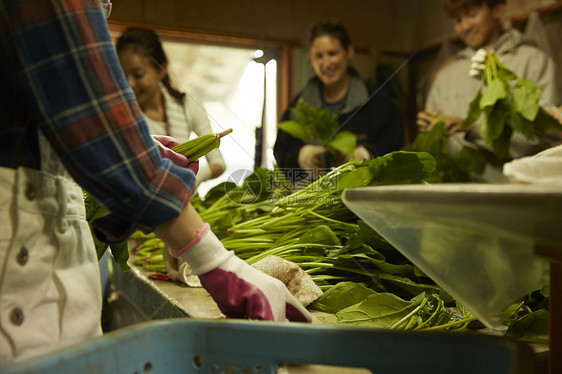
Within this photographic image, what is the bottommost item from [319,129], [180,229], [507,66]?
[180,229]

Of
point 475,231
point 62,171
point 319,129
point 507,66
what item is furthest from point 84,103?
point 507,66

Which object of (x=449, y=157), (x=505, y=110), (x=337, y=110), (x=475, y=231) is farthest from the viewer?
(x=449, y=157)

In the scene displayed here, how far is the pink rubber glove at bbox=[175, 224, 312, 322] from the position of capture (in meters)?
0.57

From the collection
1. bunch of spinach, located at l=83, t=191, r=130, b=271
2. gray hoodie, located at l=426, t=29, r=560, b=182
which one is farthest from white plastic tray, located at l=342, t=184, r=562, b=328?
gray hoodie, located at l=426, t=29, r=560, b=182

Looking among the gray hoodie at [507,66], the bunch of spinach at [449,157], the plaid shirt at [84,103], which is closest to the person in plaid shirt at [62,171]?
the plaid shirt at [84,103]

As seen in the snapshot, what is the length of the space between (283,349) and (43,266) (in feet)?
0.89

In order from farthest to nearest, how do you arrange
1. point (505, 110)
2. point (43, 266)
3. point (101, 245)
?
point (505, 110), point (101, 245), point (43, 266)

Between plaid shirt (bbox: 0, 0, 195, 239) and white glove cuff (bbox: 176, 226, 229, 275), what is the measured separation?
0.07 m

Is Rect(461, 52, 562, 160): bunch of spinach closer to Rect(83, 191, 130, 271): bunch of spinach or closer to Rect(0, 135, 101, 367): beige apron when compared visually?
Rect(83, 191, 130, 271): bunch of spinach

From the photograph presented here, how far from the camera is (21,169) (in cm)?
50

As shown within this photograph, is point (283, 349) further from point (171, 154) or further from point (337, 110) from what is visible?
point (337, 110)

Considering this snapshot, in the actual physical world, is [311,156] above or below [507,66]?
below

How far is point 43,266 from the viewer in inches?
20.0

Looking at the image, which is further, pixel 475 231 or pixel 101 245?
pixel 101 245
